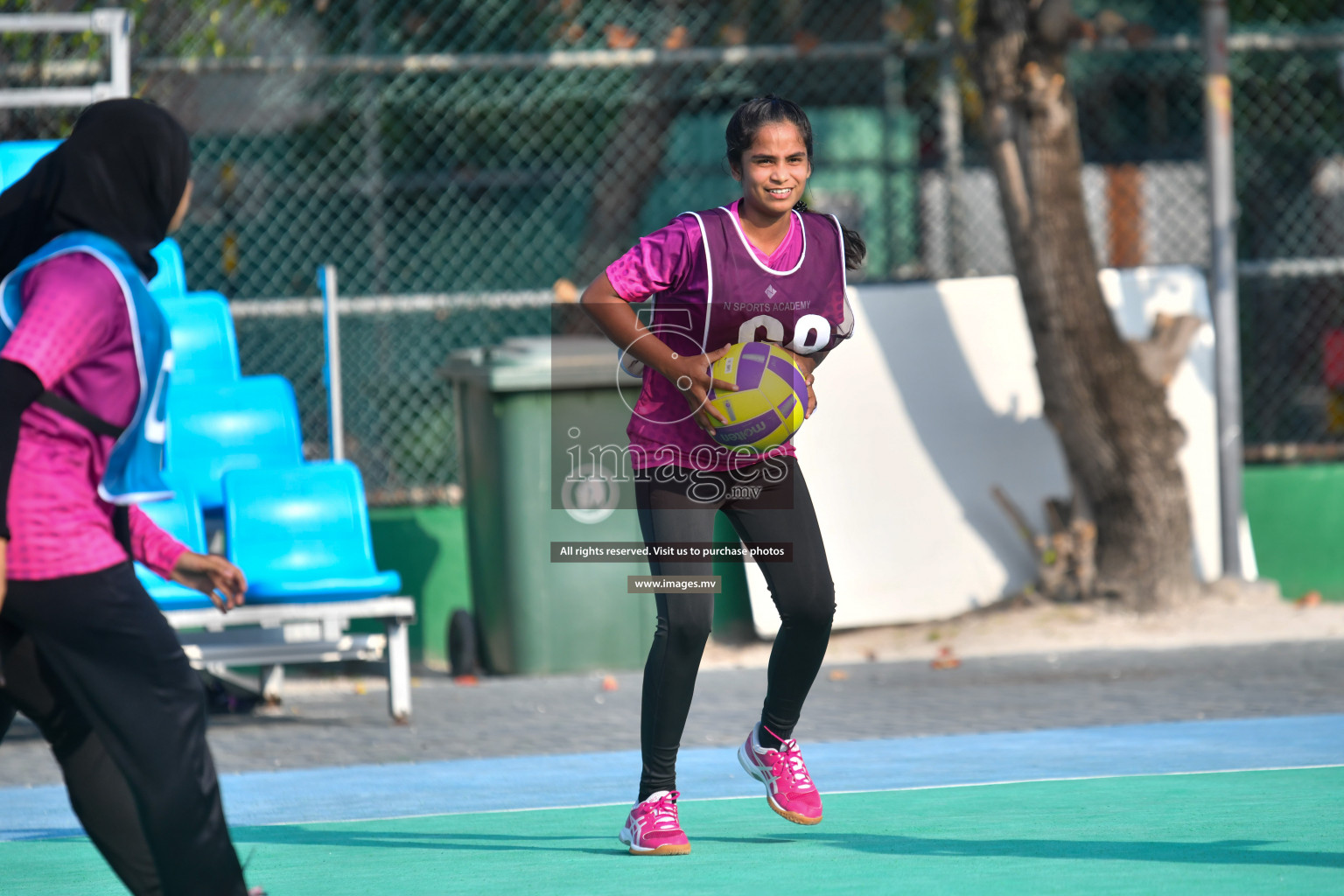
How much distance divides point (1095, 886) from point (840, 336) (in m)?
1.51

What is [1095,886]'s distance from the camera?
3.77m

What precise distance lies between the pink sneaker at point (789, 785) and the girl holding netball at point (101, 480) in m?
1.75

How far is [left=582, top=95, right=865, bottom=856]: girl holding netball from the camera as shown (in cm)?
424

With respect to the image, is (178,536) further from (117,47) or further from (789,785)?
(789,785)

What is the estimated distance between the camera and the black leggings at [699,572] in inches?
169

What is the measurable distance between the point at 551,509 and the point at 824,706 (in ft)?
5.85

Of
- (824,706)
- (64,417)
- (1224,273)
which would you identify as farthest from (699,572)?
(1224,273)

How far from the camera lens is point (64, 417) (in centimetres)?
301

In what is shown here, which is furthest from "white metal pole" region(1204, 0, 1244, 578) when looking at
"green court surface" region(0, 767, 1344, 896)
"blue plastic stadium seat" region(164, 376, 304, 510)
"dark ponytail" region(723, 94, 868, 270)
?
"dark ponytail" region(723, 94, 868, 270)

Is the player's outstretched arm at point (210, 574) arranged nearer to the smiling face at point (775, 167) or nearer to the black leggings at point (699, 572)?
the black leggings at point (699, 572)

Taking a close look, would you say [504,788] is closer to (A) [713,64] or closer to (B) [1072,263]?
(B) [1072,263]

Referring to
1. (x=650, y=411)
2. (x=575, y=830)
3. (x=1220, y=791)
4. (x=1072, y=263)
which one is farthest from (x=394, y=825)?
(x=1072, y=263)

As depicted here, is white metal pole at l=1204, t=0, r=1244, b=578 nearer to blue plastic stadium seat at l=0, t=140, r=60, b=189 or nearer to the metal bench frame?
the metal bench frame

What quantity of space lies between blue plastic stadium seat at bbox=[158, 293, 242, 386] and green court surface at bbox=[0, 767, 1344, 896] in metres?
3.42
